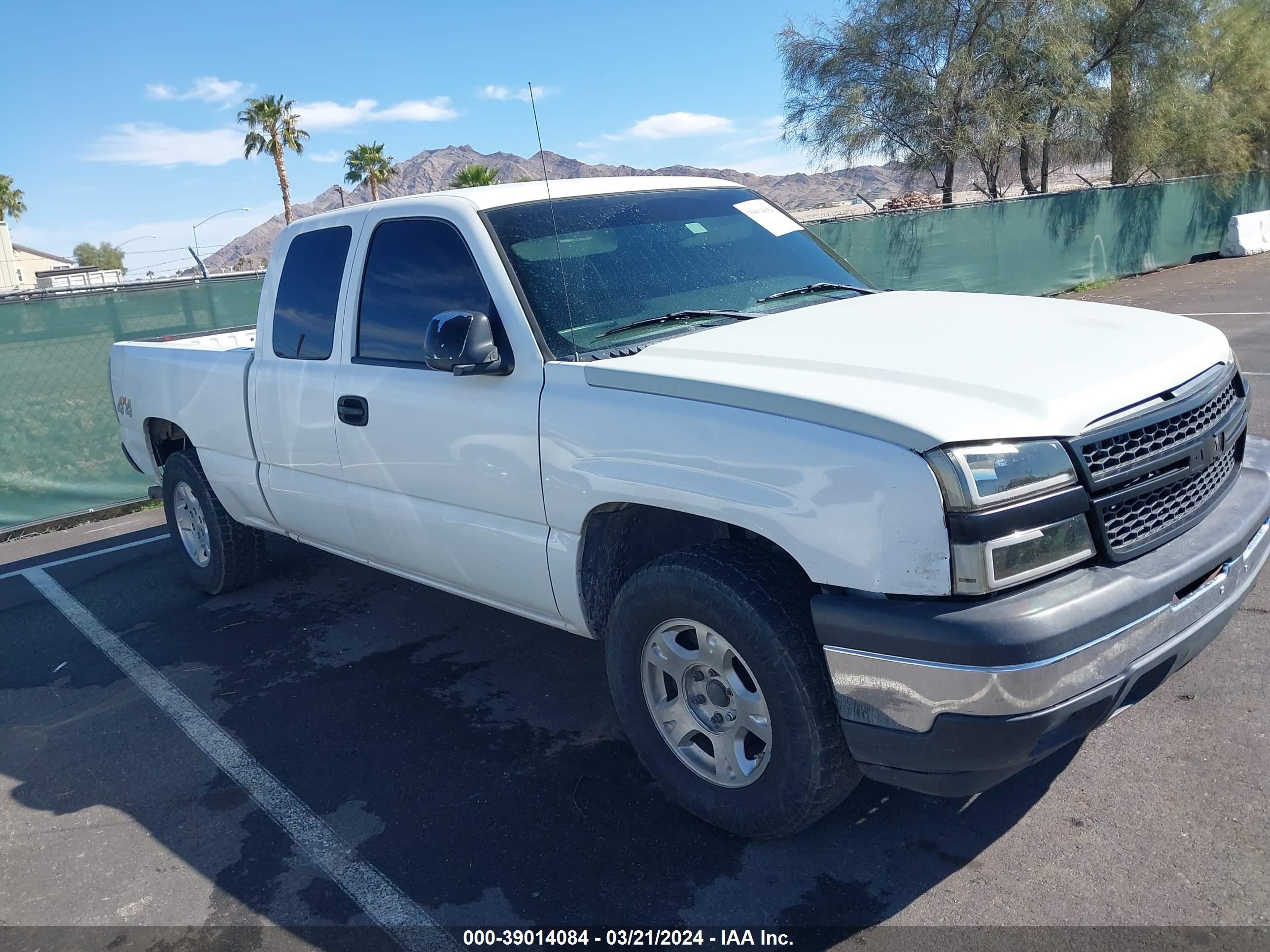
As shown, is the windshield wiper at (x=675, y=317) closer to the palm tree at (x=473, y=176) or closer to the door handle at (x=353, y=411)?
the door handle at (x=353, y=411)

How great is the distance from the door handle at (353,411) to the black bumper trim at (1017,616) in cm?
234

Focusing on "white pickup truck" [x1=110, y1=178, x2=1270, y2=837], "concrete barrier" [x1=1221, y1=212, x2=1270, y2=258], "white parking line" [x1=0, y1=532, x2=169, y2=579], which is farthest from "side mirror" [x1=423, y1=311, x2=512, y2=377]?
"concrete barrier" [x1=1221, y1=212, x2=1270, y2=258]

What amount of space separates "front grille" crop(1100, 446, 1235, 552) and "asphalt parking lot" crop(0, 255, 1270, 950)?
3.10 feet

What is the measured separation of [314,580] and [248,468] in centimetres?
124

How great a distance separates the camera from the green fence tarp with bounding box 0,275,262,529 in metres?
8.63

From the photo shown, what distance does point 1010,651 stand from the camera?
2.33 metres

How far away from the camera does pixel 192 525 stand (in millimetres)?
6199

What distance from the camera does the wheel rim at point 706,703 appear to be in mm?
2924

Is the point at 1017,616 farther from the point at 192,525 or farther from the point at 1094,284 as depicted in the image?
the point at 1094,284

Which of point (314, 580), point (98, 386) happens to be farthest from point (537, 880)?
point (98, 386)

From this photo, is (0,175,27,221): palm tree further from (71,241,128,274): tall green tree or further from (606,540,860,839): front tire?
(606,540,860,839): front tire

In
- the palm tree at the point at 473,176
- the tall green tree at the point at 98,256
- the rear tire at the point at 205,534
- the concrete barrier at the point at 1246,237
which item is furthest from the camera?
the tall green tree at the point at 98,256

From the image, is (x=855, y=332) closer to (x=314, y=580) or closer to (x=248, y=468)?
(x=248, y=468)

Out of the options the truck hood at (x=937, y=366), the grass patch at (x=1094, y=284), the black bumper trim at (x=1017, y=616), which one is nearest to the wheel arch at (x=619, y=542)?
the truck hood at (x=937, y=366)
